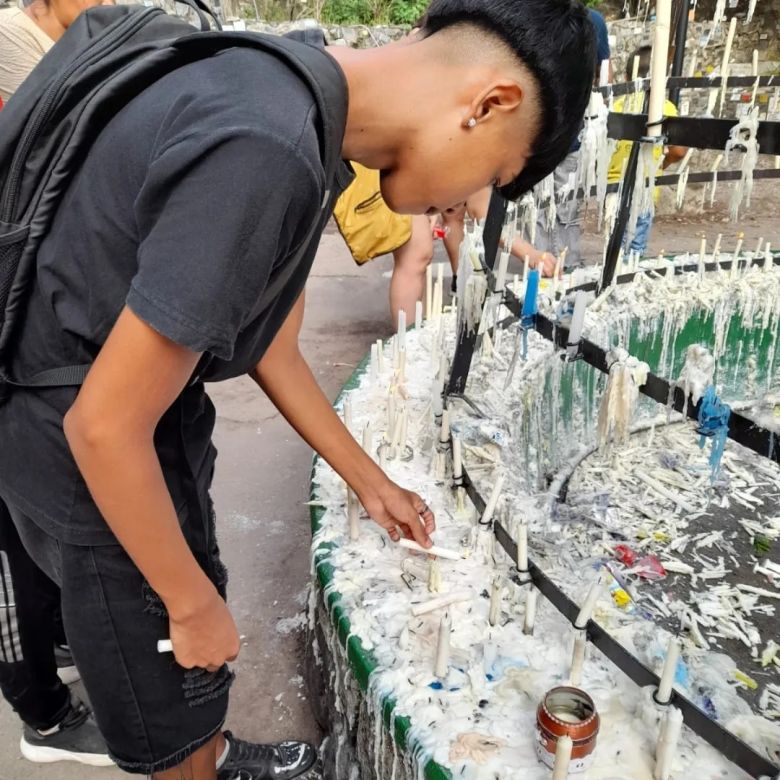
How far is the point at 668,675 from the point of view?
1246mm

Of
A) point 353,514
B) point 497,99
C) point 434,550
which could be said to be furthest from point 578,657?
point 497,99

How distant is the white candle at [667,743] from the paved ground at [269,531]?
1211mm

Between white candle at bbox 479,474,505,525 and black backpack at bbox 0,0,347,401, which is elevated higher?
black backpack at bbox 0,0,347,401

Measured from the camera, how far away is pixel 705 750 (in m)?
1.28

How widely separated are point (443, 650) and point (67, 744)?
1.31 m

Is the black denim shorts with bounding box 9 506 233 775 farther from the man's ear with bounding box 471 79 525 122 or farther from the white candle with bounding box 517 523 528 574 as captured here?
the man's ear with bounding box 471 79 525 122

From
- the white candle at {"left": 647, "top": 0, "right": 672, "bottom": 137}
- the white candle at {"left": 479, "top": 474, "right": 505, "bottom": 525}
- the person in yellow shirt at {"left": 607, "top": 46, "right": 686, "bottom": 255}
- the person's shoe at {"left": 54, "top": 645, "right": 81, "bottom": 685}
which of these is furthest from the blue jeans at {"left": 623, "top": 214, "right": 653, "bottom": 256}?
the person's shoe at {"left": 54, "top": 645, "right": 81, "bottom": 685}

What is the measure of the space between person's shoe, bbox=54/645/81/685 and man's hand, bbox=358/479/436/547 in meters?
1.13

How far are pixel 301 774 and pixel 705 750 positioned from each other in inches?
43.0

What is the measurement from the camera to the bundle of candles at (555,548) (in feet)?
4.29

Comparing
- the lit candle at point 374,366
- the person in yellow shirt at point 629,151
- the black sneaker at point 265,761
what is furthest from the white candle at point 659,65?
the black sneaker at point 265,761

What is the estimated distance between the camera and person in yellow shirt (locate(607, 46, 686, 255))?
2.60 m

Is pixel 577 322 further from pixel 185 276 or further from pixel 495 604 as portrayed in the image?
pixel 185 276

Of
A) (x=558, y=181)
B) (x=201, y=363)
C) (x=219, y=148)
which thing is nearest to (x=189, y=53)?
(x=219, y=148)
